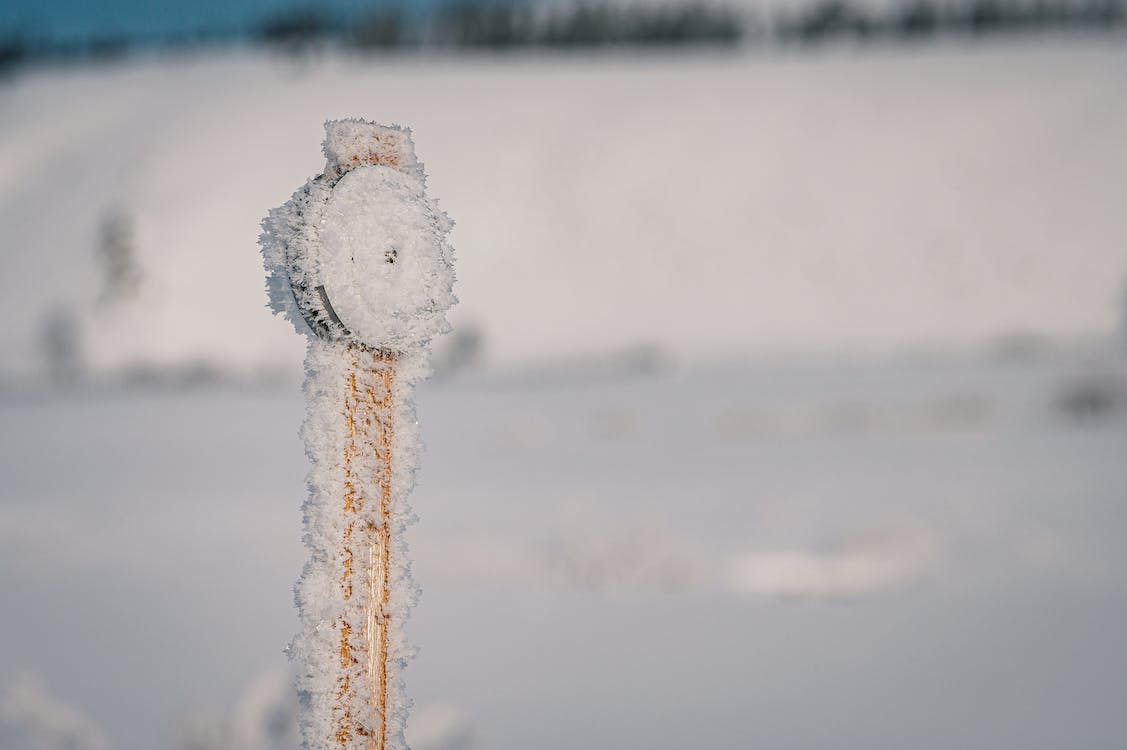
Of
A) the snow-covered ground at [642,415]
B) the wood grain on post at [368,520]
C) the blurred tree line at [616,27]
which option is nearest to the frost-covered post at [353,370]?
the wood grain on post at [368,520]

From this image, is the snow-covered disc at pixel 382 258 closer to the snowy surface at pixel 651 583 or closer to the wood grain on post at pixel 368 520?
the wood grain on post at pixel 368 520

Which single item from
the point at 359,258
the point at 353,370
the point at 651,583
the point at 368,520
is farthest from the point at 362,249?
the point at 651,583

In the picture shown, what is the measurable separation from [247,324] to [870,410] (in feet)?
91.5

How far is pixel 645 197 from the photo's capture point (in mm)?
43906

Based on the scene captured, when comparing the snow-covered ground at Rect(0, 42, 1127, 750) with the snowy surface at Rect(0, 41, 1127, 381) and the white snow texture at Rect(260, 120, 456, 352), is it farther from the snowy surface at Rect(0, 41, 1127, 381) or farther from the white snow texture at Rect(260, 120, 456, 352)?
the white snow texture at Rect(260, 120, 456, 352)

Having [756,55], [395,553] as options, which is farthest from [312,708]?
[756,55]

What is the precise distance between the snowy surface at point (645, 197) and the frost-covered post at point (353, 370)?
96.7ft

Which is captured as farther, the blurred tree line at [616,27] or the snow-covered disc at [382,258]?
the blurred tree line at [616,27]

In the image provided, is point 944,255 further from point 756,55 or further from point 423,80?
point 423,80

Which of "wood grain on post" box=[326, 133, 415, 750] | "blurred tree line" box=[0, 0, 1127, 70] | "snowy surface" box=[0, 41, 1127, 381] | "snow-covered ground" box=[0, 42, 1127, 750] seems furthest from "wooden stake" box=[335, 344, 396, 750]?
"blurred tree line" box=[0, 0, 1127, 70]

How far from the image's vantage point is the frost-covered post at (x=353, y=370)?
136 cm

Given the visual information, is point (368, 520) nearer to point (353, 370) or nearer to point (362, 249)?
point (353, 370)

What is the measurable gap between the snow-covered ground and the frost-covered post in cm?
195

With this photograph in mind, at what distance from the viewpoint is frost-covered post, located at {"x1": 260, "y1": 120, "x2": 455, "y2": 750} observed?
1.36m
